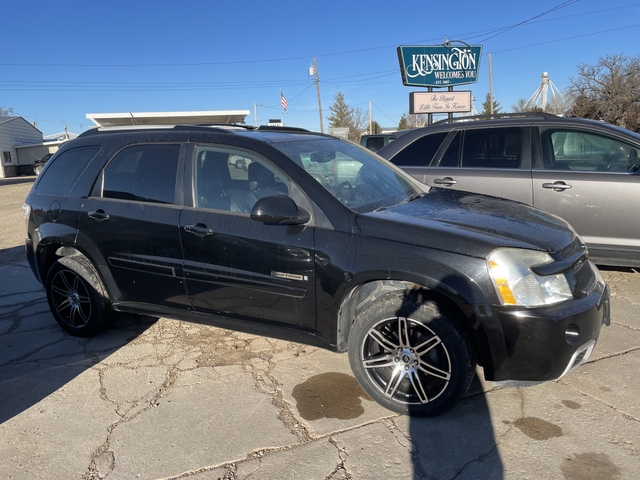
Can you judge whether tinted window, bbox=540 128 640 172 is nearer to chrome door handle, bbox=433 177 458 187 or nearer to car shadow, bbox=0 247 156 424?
chrome door handle, bbox=433 177 458 187

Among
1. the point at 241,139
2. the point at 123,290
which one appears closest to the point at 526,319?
the point at 241,139

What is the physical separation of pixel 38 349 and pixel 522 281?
392 cm

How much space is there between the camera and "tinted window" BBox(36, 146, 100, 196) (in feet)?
13.7

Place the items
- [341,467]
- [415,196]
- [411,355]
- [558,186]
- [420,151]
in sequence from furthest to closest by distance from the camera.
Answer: [420,151]
[558,186]
[415,196]
[411,355]
[341,467]

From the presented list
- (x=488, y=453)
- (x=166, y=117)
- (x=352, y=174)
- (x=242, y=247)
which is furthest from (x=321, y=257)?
(x=166, y=117)

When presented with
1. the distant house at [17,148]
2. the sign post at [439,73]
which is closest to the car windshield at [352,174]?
the sign post at [439,73]

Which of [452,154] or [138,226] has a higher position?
[452,154]

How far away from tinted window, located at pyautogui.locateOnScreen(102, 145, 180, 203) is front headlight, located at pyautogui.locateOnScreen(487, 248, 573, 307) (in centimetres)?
234

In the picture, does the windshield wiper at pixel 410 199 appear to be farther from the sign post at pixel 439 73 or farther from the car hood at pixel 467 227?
the sign post at pixel 439 73

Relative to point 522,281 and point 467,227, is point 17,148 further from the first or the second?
point 522,281

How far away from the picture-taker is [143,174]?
12.6 feet

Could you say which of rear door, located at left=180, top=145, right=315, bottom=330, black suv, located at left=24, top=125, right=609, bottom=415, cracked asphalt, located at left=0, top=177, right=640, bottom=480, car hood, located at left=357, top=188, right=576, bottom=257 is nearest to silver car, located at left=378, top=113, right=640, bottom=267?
cracked asphalt, located at left=0, top=177, right=640, bottom=480

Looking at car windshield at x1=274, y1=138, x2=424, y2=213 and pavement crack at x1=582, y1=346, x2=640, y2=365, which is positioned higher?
car windshield at x1=274, y1=138, x2=424, y2=213

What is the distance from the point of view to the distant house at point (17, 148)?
45.8 m
